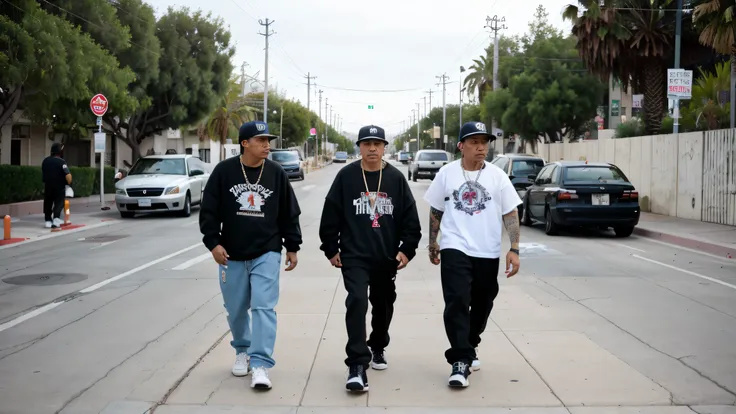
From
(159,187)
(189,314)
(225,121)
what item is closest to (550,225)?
(159,187)

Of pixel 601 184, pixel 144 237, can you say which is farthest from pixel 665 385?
pixel 144 237

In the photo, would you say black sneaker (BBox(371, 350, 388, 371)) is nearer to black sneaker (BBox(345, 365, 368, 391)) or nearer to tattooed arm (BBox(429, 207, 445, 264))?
black sneaker (BBox(345, 365, 368, 391))

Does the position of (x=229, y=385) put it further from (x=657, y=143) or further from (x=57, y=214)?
(x=657, y=143)

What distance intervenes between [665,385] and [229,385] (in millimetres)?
3096

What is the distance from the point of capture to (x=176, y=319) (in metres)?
8.28

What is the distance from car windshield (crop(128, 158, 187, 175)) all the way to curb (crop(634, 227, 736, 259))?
12129 mm

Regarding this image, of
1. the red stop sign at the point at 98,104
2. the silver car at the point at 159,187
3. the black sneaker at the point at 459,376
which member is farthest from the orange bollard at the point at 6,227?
the black sneaker at the point at 459,376

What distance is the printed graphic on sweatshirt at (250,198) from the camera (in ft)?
18.7

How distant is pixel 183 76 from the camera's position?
35.2 metres

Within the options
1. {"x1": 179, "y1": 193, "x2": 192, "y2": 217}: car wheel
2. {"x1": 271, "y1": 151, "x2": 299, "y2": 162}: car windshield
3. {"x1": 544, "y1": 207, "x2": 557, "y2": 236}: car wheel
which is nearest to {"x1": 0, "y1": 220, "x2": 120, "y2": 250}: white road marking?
{"x1": 179, "y1": 193, "x2": 192, "y2": 217}: car wheel

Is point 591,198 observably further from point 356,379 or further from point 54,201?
point 356,379

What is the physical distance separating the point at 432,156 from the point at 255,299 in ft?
119

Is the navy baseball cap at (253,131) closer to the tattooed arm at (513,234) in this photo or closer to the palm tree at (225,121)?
the tattooed arm at (513,234)

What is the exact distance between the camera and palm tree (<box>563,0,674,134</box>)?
86.7ft
